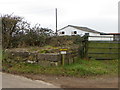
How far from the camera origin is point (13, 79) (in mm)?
6926

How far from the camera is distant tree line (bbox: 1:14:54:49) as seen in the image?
42.5ft

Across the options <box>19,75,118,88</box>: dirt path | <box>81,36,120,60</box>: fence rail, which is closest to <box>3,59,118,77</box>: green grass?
<box>19,75,118,88</box>: dirt path

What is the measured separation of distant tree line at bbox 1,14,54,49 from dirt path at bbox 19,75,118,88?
6272 mm

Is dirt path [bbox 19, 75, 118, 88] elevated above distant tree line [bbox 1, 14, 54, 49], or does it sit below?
below

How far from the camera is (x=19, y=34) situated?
13.6m

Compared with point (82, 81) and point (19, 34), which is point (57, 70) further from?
point (19, 34)

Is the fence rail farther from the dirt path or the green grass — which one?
the dirt path

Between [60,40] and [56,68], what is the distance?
615 cm

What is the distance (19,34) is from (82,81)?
26.5 feet

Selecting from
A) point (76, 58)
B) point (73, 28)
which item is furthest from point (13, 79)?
point (73, 28)

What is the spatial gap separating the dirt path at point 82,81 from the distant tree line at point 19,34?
6272 millimetres

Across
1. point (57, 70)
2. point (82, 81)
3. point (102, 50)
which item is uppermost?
point (102, 50)

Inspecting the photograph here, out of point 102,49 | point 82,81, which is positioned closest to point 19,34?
point 102,49

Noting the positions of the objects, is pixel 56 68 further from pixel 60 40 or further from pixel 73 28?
pixel 73 28
